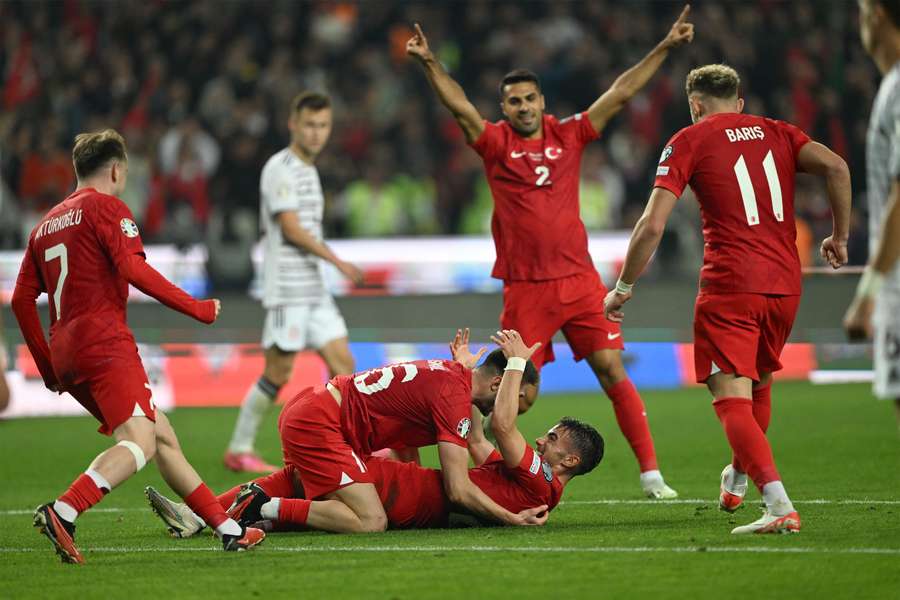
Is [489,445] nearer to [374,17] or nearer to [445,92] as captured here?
[445,92]

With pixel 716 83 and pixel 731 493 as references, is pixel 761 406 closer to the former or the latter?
pixel 731 493

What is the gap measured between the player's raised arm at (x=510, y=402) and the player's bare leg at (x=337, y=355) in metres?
3.92

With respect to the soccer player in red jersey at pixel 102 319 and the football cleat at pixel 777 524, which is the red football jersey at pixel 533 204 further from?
the soccer player in red jersey at pixel 102 319

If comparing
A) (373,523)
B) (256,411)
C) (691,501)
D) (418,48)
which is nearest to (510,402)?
(373,523)

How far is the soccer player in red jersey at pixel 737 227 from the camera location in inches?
275

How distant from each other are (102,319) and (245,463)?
13.4 feet

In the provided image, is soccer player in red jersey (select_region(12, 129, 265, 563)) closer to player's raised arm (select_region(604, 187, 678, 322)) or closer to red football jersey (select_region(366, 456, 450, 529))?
Result: red football jersey (select_region(366, 456, 450, 529))

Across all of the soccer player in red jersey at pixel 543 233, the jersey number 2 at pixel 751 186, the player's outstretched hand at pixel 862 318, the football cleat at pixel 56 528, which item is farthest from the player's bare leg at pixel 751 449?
the football cleat at pixel 56 528

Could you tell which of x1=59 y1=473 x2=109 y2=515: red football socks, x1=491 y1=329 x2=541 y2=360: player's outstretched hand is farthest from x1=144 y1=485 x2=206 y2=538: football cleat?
x1=491 y1=329 x2=541 y2=360: player's outstretched hand

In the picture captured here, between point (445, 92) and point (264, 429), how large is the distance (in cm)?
598

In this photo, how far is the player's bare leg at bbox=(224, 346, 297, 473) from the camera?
10672mm

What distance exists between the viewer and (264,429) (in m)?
14.0

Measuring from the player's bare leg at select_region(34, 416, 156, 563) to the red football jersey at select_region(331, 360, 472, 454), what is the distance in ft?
3.68

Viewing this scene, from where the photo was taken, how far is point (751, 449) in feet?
22.4
